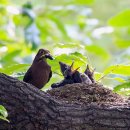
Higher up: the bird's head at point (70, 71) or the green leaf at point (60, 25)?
the green leaf at point (60, 25)

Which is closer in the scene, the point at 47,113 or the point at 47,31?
the point at 47,113

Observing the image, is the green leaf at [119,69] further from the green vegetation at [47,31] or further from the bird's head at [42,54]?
the green vegetation at [47,31]

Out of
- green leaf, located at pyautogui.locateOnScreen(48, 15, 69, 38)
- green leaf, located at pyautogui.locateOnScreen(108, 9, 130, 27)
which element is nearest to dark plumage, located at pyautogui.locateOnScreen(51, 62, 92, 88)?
green leaf, located at pyautogui.locateOnScreen(108, 9, 130, 27)

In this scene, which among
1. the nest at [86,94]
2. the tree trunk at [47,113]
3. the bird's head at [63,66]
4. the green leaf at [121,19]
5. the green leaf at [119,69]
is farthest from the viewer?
the green leaf at [121,19]

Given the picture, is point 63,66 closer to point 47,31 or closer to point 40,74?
point 40,74

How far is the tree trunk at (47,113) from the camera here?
2.68 m

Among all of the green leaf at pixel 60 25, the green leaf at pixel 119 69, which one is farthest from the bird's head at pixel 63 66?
the green leaf at pixel 60 25

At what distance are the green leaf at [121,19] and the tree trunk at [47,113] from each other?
204 cm

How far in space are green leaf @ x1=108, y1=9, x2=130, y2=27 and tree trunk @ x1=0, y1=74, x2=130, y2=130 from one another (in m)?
2.04

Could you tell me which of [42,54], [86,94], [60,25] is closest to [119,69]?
[86,94]

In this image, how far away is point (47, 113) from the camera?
8.94 feet

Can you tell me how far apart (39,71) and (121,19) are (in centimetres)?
179

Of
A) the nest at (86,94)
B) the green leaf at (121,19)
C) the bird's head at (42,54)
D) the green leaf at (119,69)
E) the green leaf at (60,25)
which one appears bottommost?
the nest at (86,94)

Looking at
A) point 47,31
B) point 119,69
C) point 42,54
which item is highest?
point 47,31
